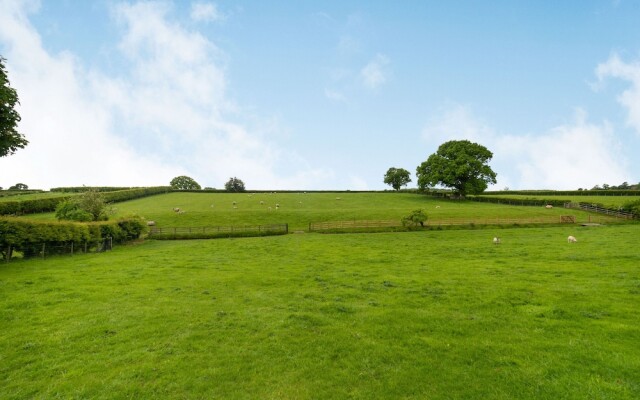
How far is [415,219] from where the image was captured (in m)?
47.8

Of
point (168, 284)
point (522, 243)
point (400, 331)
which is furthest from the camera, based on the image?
point (522, 243)

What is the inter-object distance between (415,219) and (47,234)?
4364cm

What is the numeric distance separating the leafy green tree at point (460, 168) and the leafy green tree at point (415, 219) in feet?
116

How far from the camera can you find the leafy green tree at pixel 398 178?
119 meters

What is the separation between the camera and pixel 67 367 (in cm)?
1045

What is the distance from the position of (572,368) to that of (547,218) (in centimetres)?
5009

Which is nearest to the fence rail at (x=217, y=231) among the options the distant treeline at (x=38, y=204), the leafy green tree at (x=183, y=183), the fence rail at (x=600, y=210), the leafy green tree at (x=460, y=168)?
the distant treeline at (x=38, y=204)

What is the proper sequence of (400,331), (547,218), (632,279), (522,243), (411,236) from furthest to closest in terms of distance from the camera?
(547,218) → (411,236) → (522,243) → (632,279) → (400,331)

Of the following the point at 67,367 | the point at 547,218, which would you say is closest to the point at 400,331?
the point at 67,367

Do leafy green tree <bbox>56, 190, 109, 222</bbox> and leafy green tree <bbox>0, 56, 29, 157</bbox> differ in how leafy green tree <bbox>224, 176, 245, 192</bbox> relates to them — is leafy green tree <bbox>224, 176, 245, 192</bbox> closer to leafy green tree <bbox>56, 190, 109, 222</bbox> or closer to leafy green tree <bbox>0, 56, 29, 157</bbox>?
leafy green tree <bbox>56, 190, 109, 222</bbox>

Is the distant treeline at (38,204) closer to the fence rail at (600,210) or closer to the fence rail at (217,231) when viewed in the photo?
the fence rail at (217,231)

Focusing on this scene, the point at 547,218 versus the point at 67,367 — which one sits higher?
the point at 547,218

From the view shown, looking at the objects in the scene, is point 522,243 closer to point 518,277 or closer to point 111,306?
point 518,277

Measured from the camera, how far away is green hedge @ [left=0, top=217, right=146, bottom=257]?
91.4 feet
